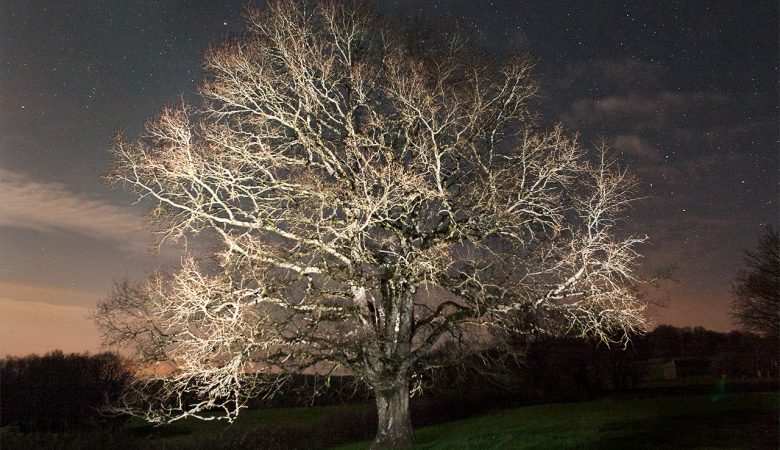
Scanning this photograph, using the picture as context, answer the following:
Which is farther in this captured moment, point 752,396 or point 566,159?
point 752,396

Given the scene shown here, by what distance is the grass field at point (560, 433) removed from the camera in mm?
15492

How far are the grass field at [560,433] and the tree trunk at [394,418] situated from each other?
69cm

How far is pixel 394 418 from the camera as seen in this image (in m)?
18.4

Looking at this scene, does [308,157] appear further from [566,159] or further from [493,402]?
[493,402]

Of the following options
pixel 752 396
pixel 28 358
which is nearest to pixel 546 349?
pixel 752 396

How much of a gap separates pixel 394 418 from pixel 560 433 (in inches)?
194

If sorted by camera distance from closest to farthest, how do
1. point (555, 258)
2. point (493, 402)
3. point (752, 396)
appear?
1. point (555, 258)
2. point (752, 396)
3. point (493, 402)

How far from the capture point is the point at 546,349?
1828 inches

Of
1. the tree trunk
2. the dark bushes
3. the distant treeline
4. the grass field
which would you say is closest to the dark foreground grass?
the grass field

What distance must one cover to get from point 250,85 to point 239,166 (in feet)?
8.58

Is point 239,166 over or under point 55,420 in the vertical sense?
over

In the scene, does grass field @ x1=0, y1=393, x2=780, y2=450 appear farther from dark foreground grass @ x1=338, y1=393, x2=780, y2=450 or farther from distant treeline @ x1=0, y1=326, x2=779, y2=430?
distant treeline @ x1=0, y1=326, x2=779, y2=430

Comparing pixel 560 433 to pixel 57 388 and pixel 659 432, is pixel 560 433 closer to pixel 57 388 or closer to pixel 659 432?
pixel 659 432

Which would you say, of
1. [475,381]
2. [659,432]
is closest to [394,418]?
[659,432]
